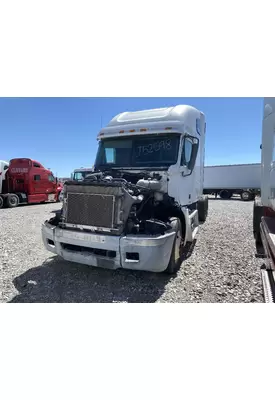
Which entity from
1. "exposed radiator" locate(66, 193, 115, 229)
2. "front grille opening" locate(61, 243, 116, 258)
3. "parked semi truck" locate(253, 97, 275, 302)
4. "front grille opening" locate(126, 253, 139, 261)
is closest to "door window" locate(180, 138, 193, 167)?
"parked semi truck" locate(253, 97, 275, 302)

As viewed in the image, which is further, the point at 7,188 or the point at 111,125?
the point at 7,188

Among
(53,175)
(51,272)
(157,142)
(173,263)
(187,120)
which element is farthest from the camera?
(53,175)

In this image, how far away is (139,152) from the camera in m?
4.77

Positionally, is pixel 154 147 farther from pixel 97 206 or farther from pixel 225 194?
pixel 225 194

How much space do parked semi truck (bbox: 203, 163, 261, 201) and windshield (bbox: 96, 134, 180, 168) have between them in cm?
1819

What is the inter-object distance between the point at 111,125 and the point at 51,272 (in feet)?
10.2

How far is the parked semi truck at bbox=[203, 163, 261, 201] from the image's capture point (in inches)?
814

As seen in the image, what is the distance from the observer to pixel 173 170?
437 centimetres

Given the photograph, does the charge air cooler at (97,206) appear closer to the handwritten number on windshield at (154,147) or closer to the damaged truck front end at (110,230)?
the damaged truck front end at (110,230)

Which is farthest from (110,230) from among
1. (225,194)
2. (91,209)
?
(225,194)

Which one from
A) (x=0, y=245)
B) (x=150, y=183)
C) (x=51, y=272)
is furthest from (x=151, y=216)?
(x=0, y=245)

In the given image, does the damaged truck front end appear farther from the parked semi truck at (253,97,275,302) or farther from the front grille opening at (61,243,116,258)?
the parked semi truck at (253,97,275,302)

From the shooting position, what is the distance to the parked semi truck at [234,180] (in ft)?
67.9

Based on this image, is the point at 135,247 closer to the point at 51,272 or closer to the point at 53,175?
the point at 51,272
